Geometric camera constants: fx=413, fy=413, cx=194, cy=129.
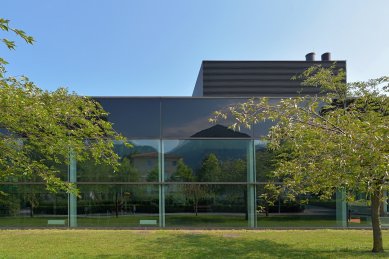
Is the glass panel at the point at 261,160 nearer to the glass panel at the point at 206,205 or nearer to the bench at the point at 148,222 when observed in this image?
Result: the glass panel at the point at 206,205

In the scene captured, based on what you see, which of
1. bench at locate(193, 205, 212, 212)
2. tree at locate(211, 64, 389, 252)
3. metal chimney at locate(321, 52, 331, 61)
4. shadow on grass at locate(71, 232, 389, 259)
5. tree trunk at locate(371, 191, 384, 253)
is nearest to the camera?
tree at locate(211, 64, 389, 252)

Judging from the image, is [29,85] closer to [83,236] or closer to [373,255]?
[83,236]

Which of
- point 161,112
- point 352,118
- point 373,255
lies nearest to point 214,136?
point 161,112

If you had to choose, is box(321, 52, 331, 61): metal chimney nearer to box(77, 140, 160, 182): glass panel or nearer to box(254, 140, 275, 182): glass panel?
box(254, 140, 275, 182): glass panel

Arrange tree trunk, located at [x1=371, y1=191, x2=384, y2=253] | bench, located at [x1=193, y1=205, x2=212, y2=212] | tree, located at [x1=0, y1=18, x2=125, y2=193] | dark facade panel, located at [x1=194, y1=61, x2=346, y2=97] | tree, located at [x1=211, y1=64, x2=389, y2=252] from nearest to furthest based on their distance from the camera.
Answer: tree, located at [x1=211, y1=64, x2=389, y2=252]
tree, located at [x1=0, y1=18, x2=125, y2=193]
tree trunk, located at [x1=371, y1=191, x2=384, y2=253]
bench, located at [x1=193, y1=205, x2=212, y2=212]
dark facade panel, located at [x1=194, y1=61, x2=346, y2=97]

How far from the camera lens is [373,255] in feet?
33.4

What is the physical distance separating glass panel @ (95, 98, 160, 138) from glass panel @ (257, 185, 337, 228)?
17.1 feet

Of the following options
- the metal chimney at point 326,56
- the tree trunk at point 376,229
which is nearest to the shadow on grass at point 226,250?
the tree trunk at point 376,229

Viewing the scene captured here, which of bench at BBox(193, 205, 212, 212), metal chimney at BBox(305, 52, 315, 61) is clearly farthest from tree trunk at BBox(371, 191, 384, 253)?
metal chimney at BBox(305, 52, 315, 61)

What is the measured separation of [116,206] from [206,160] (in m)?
4.28

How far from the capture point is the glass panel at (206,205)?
17438 mm

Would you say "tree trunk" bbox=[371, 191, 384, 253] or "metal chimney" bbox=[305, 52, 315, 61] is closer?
"tree trunk" bbox=[371, 191, 384, 253]

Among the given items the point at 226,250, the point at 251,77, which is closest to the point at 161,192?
the point at 226,250

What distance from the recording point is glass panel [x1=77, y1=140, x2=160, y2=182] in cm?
1745
